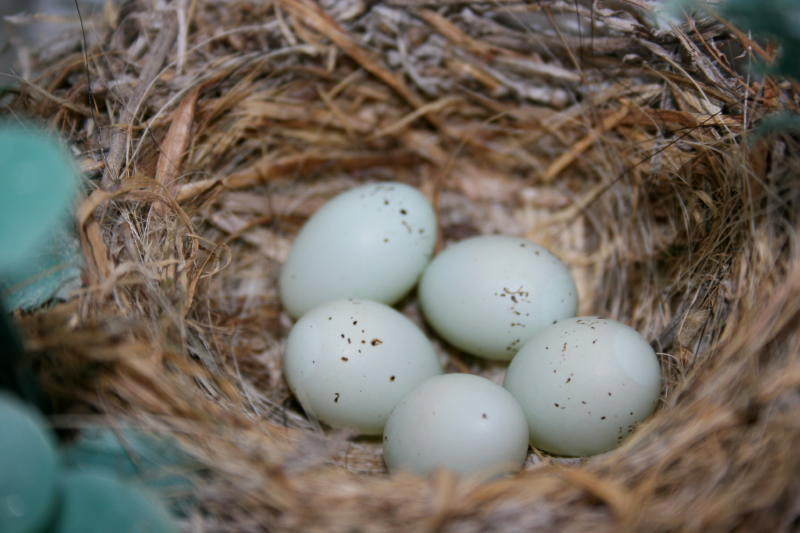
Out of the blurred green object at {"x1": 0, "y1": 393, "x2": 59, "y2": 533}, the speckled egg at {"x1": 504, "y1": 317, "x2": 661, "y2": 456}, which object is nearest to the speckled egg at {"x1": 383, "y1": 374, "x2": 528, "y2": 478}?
the speckled egg at {"x1": 504, "y1": 317, "x2": 661, "y2": 456}

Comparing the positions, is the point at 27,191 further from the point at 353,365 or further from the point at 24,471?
the point at 353,365

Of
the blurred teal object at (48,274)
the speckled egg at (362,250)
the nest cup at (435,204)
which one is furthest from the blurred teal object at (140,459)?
the speckled egg at (362,250)

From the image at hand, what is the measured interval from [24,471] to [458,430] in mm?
514

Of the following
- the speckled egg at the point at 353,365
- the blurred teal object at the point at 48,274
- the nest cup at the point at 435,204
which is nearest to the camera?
the nest cup at the point at 435,204

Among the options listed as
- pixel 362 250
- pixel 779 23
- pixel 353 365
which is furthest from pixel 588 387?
pixel 779 23

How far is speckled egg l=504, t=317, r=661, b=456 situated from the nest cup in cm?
5

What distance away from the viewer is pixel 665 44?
1.14 meters

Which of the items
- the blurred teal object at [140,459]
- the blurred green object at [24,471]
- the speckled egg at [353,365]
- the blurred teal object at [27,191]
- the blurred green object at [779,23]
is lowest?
the speckled egg at [353,365]

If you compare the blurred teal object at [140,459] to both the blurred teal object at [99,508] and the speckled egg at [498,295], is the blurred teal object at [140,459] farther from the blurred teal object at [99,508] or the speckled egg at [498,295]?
the speckled egg at [498,295]

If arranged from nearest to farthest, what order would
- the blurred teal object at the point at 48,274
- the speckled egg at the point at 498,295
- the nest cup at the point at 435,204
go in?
the nest cup at the point at 435,204 → the blurred teal object at the point at 48,274 → the speckled egg at the point at 498,295

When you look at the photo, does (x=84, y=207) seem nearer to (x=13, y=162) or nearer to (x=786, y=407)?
(x=13, y=162)

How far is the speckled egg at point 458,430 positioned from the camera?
901 mm

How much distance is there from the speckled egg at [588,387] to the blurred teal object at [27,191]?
0.69 metres

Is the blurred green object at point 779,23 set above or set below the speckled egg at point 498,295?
above
